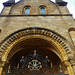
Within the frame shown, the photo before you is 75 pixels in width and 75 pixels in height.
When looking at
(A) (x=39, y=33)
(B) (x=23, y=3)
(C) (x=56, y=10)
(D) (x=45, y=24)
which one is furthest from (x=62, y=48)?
(B) (x=23, y=3)

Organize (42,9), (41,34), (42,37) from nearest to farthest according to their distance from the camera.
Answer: (42,37) < (41,34) < (42,9)

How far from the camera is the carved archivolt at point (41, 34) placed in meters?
5.52

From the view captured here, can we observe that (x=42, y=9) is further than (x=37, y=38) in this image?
Yes

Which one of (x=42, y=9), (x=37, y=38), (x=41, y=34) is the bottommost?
(x=37, y=38)

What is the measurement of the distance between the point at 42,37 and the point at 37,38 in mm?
406

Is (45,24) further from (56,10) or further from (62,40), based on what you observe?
(56,10)

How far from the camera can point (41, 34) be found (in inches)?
261

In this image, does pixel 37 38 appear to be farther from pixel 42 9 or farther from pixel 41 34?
pixel 42 9

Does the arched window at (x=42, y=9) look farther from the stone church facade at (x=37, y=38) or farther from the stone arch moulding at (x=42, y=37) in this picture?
the stone arch moulding at (x=42, y=37)

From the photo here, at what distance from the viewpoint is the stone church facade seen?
5.50 meters

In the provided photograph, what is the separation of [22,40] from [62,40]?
9.63ft

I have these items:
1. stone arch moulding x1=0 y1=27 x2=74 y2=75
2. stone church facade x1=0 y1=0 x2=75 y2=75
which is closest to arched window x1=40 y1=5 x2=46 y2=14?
stone church facade x1=0 y1=0 x2=75 y2=75

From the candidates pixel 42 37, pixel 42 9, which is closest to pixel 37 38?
pixel 42 37

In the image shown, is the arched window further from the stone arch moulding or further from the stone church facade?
the stone arch moulding
